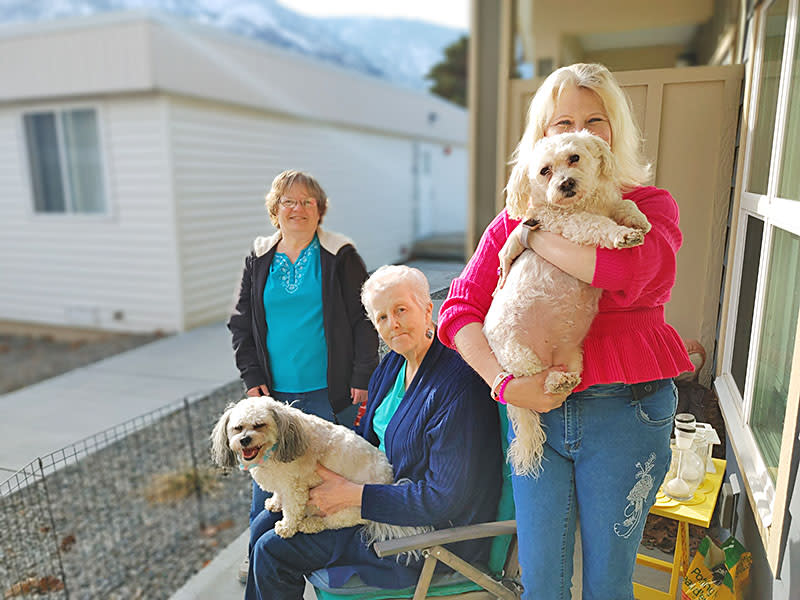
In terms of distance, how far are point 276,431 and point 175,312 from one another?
18.7 feet

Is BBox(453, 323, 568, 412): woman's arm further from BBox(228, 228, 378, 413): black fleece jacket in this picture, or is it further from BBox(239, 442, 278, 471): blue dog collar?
BBox(228, 228, 378, 413): black fleece jacket

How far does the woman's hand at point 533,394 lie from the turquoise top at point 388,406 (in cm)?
52

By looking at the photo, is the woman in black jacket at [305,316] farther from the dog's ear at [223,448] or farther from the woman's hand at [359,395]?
the dog's ear at [223,448]

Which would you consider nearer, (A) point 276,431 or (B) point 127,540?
(A) point 276,431

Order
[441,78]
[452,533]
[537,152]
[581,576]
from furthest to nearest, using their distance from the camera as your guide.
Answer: [441,78] < [452,533] < [581,576] < [537,152]

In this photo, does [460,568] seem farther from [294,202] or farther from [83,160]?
[83,160]

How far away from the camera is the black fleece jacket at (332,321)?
225 centimetres

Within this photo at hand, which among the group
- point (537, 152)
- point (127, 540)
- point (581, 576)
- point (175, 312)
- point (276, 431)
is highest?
point (537, 152)

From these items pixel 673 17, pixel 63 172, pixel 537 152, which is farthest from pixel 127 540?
pixel 63 172

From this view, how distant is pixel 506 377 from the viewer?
3.94 feet

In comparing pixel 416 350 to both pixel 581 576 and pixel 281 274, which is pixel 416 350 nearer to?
pixel 581 576

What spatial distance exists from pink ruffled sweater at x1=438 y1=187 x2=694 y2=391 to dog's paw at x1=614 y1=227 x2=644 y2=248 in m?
0.03

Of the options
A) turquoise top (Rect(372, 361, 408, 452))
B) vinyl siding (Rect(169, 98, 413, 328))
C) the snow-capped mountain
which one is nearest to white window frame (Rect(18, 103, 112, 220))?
vinyl siding (Rect(169, 98, 413, 328))

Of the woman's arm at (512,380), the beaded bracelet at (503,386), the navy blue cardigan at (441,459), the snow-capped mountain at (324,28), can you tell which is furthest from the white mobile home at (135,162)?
the snow-capped mountain at (324,28)
